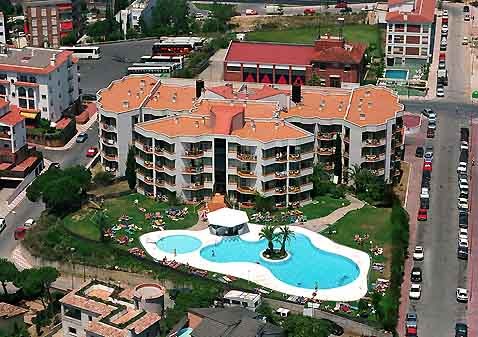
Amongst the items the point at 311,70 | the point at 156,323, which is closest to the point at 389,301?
the point at 156,323

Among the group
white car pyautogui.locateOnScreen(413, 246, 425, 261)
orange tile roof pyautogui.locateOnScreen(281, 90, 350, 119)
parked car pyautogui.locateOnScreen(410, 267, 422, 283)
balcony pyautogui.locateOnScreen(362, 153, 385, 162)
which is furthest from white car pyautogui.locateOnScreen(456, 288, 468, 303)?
orange tile roof pyautogui.locateOnScreen(281, 90, 350, 119)

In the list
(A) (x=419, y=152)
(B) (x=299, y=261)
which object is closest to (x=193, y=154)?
(B) (x=299, y=261)

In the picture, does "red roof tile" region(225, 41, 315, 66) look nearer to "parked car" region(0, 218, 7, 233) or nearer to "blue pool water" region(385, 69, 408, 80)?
"blue pool water" region(385, 69, 408, 80)

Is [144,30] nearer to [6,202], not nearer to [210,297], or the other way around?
[6,202]

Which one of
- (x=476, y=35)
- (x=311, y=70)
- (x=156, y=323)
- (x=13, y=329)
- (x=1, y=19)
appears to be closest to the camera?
(x=156, y=323)

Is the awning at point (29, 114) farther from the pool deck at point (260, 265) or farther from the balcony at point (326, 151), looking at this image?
the balcony at point (326, 151)

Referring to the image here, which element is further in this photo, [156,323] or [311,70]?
[311,70]

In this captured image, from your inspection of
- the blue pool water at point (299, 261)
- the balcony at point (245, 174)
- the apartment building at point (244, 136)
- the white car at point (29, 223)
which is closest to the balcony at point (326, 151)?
the apartment building at point (244, 136)

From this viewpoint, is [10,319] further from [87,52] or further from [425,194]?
[87,52]
